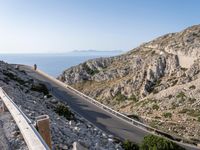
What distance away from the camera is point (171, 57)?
6850cm

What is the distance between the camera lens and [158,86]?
6247 centimetres

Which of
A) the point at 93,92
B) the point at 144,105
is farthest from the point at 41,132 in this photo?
the point at 93,92

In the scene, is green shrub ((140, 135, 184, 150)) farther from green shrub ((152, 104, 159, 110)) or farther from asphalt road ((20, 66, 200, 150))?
green shrub ((152, 104, 159, 110))

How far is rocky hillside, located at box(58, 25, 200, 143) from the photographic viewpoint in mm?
44219

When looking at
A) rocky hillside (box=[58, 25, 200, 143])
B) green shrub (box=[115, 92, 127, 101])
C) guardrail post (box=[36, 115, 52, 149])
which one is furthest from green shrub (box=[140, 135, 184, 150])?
green shrub (box=[115, 92, 127, 101])

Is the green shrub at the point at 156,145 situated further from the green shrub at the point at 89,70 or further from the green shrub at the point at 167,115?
the green shrub at the point at 89,70

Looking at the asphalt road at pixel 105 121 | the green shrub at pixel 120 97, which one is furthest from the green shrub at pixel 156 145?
the green shrub at pixel 120 97

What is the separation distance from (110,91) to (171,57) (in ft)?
52.8

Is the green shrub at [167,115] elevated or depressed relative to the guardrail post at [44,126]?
depressed

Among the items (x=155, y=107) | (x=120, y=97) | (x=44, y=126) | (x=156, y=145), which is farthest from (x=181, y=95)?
(x=44, y=126)

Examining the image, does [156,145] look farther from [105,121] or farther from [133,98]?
[133,98]

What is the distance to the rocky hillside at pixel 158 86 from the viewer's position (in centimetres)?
4422

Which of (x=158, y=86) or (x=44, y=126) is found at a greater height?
(x=44, y=126)

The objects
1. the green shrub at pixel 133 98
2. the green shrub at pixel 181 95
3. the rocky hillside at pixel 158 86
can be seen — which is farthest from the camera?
the green shrub at pixel 133 98
